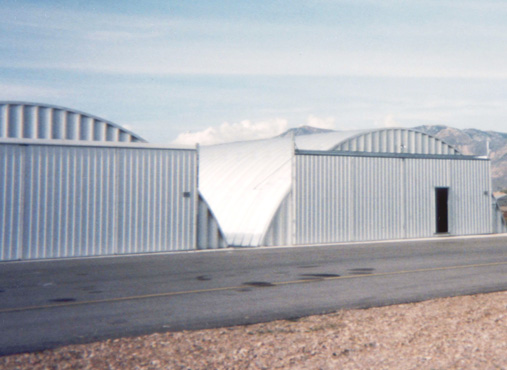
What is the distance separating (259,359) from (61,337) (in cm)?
302

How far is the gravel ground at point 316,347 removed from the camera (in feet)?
22.6

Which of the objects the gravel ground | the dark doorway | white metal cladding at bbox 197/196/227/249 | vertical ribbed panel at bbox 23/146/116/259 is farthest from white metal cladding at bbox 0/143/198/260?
the dark doorway

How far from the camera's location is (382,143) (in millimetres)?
28250

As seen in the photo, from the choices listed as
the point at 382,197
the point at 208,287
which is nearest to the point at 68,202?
the point at 208,287

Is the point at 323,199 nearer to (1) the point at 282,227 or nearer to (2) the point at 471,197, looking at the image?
(1) the point at 282,227

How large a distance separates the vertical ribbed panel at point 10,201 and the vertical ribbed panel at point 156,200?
3.32 m

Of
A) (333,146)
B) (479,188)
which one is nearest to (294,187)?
(333,146)

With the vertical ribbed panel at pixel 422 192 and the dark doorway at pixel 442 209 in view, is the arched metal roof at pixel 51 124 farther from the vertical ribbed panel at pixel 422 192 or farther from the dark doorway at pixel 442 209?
the dark doorway at pixel 442 209

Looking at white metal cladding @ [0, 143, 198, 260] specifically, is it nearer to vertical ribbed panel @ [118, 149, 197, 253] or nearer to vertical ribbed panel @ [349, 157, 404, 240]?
vertical ribbed panel @ [118, 149, 197, 253]

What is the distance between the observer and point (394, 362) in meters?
6.96

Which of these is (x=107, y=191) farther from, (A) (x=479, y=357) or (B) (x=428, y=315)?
(A) (x=479, y=357)

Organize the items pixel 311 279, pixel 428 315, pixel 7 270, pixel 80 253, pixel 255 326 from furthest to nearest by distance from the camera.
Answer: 1. pixel 80 253
2. pixel 7 270
3. pixel 311 279
4. pixel 428 315
5. pixel 255 326

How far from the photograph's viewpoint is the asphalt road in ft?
30.5

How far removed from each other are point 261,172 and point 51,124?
1011 centimetres
